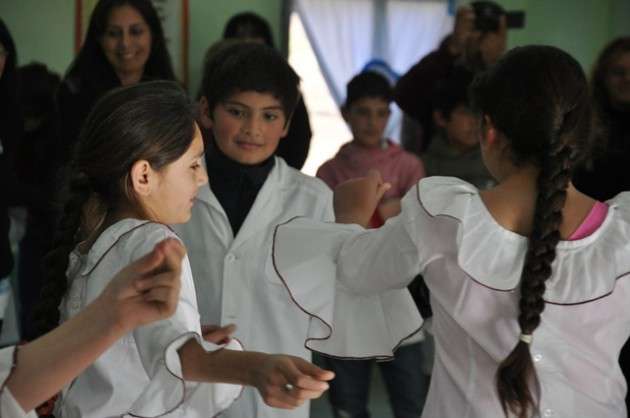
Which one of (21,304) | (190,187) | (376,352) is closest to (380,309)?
(376,352)

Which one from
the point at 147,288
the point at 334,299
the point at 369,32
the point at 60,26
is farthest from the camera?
the point at 369,32

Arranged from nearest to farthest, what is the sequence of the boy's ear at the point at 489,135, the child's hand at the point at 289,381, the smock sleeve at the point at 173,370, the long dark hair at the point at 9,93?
the child's hand at the point at 289,381, the smock sleeve at the point at 173,370, the boy's ear at the point at 489,135, the long dark hair at the point at 9,93

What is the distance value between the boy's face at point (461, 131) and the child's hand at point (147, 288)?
7.79 feet

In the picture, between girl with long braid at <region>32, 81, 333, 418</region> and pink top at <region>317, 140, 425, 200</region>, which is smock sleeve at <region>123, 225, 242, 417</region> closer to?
girl with long braid at <region>32, 81, 333, 418</region>

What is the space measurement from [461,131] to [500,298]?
1.79 meters

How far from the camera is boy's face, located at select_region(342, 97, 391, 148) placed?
129 inches

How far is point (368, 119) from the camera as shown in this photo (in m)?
3.30

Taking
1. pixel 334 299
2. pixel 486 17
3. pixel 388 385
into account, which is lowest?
pixel 388 385

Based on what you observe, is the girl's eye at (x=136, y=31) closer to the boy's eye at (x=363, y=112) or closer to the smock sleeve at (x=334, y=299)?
the boy's eye at (x=363, y=112)

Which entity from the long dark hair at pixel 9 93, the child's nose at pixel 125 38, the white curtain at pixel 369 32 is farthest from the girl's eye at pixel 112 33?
the white curtain at pixel 369 32

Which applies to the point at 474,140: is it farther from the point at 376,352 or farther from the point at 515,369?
the point at 515,369

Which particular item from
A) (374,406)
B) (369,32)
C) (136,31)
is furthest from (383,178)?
(369,32)

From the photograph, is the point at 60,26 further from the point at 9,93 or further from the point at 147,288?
the point at 147,288

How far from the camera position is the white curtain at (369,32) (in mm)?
5207
